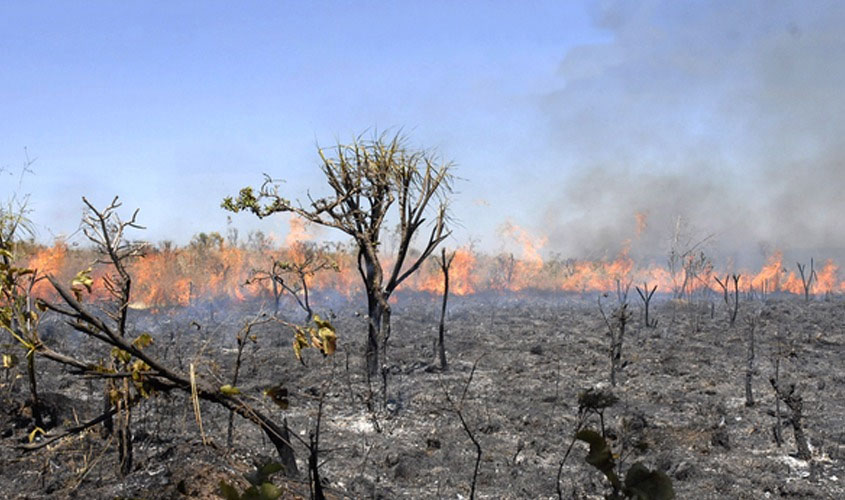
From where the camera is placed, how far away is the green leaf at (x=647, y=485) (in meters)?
1.97

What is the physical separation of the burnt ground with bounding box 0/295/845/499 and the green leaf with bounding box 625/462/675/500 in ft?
3.91

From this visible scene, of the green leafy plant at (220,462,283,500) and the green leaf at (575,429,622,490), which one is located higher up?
the green leaf at (575,429,622,490)

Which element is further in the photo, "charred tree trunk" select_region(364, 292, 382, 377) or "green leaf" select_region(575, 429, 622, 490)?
"charred tree trunk" select_region(364, 292, 382, 377)

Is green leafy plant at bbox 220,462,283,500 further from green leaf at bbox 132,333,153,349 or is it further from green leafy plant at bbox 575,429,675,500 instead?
green leaf at bbox 132,333,153,349

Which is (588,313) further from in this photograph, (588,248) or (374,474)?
(588,248)

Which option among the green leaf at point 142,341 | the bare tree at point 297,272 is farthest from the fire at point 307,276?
the green leaf at point 142,341

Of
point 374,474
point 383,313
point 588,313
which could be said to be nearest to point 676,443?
point 374,474

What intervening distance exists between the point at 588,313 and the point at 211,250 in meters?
28.0

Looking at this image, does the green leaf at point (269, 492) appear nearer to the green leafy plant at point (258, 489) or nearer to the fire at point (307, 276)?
the green leafy plant at point (258, 489)

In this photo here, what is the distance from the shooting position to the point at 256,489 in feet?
6.26

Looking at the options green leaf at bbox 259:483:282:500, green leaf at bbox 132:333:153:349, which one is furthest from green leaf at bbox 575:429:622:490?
green leaf at bbox 132:333:153:349

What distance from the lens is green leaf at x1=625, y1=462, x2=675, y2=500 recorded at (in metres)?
1.97

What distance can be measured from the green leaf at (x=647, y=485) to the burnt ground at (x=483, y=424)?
1.19 metres

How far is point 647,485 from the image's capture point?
2.00m
